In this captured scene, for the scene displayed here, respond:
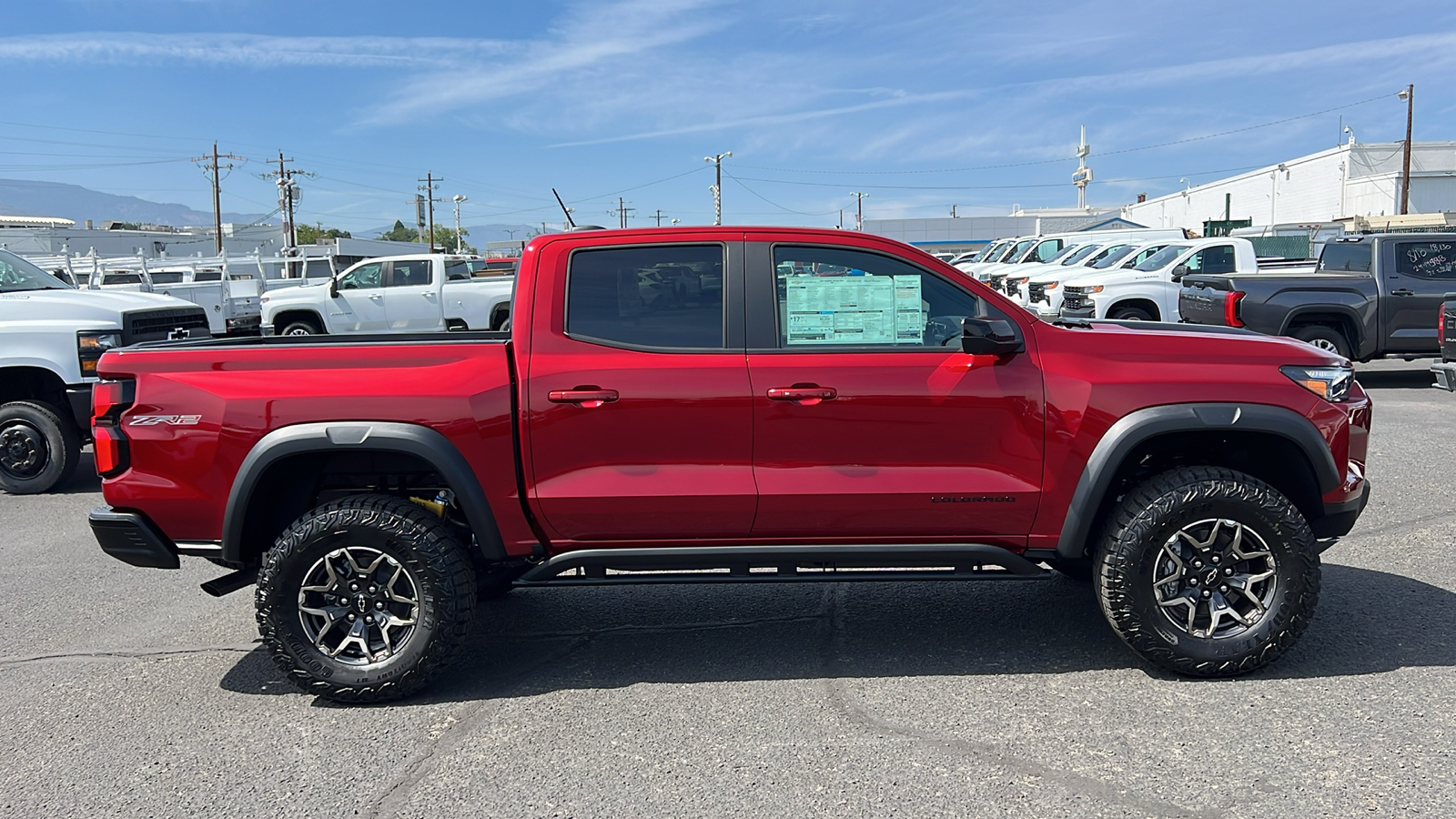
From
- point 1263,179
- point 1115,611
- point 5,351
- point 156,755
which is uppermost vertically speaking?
point 1263,179

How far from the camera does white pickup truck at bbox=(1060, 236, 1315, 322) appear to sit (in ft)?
52.7

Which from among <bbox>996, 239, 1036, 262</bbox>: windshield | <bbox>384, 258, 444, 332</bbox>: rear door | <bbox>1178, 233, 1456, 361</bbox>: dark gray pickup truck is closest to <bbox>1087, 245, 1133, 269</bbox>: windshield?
<bbox>996, 239, 1036, 262</bbox>: windshield

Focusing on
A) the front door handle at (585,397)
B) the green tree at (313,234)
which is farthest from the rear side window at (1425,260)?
the green tree at (313,234)

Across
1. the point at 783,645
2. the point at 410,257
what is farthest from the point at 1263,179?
the point at 783,645

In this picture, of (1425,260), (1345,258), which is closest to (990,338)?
(1425,260)

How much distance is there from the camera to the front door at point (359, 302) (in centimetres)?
1870

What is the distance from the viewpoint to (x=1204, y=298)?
1327cm

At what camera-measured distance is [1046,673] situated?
179 inches

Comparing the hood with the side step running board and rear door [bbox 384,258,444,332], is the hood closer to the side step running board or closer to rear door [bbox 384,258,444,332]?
the side step running board

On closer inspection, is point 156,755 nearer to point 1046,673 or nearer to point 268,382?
point 268,382

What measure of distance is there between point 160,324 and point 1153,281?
13.1 metres

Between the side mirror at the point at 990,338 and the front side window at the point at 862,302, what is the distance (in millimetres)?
158

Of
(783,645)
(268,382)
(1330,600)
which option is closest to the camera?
(268,382)

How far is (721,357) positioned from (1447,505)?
5.61 metres
